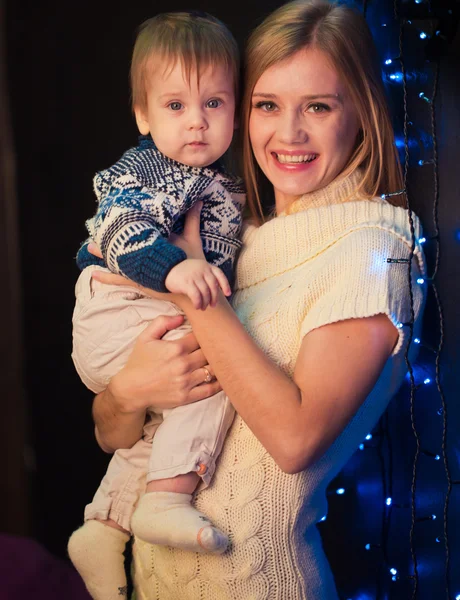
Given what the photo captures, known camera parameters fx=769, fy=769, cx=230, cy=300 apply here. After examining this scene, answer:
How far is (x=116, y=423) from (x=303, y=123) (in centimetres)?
79

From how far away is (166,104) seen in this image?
5.69 feet

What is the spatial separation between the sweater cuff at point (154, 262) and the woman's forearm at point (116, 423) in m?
0.33

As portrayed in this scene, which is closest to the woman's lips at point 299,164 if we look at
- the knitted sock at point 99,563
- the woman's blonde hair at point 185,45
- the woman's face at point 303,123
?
the woman's face at point 303,123

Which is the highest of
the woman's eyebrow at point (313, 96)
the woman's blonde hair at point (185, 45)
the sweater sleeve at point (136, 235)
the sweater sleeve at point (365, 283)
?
the woman's blonde hair at point (185, 45)

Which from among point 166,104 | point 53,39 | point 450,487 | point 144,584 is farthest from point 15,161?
point 450,487

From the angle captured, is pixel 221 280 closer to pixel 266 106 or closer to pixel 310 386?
pixel 310 386

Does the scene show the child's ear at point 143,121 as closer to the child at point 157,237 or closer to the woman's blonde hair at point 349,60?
the child at point 157,237

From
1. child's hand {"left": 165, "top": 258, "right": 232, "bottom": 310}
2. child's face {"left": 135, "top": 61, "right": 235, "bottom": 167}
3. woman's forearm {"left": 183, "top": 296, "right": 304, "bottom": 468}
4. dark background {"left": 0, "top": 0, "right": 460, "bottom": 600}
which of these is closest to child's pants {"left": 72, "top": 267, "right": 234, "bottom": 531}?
woman's forearm {"left": 183, "top": 296, "right": 304, "bottom": 468}

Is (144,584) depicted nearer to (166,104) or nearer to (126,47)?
(166,104)

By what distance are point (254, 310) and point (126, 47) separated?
125 centimetres

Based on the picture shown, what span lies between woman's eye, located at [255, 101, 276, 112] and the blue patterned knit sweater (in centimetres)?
18

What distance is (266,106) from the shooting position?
5.74ft

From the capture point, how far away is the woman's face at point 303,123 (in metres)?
1.66

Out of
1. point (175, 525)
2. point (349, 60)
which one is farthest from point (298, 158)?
point (175, 525)
